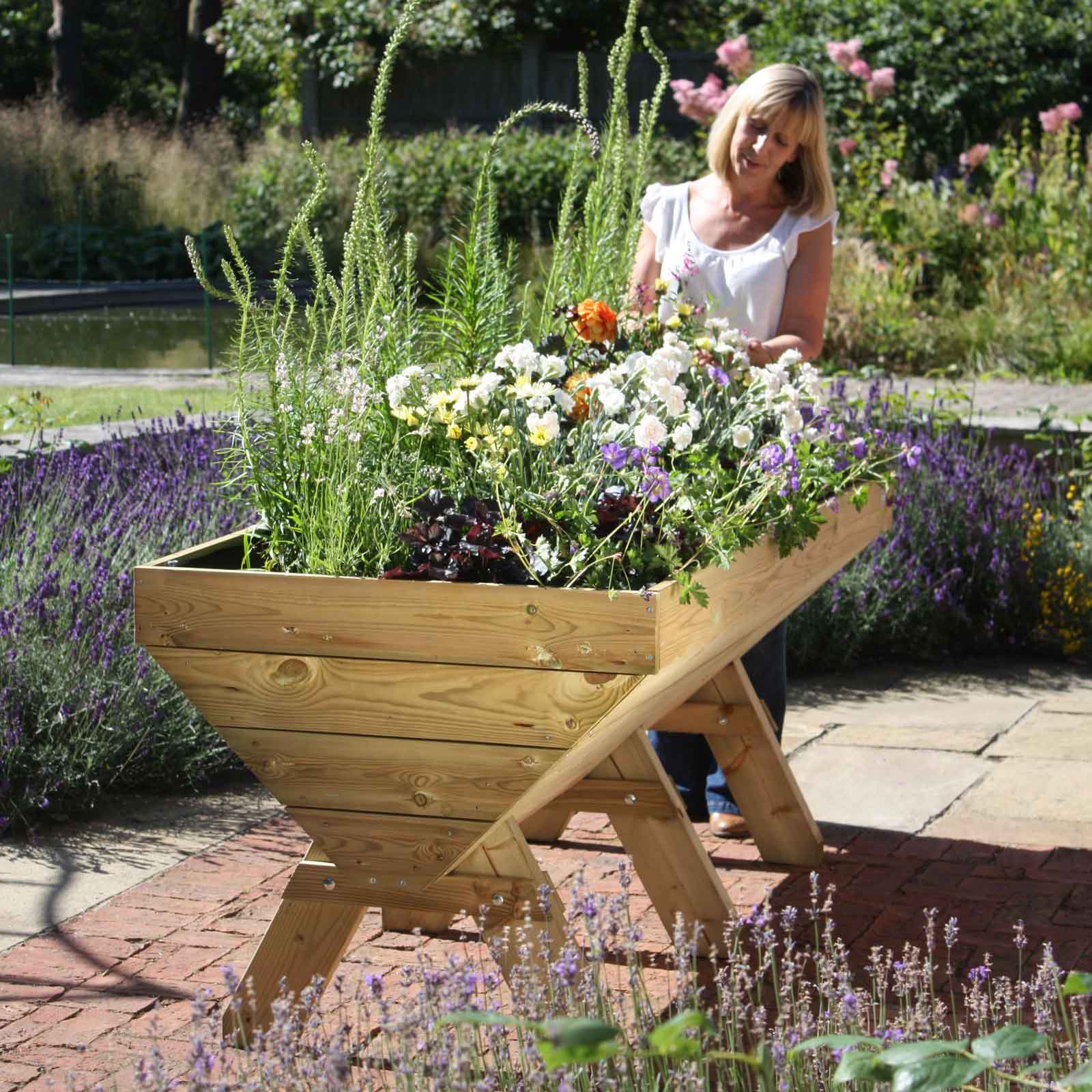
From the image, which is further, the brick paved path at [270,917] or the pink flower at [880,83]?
the pink flower at [880,83]

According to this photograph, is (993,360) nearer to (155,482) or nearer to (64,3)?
(155,482)

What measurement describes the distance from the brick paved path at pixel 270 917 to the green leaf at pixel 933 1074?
150 centimetres

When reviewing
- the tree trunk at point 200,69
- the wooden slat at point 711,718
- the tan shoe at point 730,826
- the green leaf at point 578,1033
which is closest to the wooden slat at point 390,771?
the wooden slat at point 711,718

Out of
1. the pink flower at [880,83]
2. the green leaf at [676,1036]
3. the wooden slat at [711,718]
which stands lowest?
the wooden slat at [711,718]

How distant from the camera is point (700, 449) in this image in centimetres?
260

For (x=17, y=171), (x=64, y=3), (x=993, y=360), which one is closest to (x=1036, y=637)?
(x=993, y=360)

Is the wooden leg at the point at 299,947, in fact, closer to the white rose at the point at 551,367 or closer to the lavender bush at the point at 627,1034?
the lavender bush at the point at 627,1034

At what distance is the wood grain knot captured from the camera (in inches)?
94.7

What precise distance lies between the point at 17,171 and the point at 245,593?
17.2m

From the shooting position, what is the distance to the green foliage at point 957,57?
14.1 m

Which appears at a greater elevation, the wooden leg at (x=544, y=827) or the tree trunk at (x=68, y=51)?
the tree trunk at (x=68, y=51)

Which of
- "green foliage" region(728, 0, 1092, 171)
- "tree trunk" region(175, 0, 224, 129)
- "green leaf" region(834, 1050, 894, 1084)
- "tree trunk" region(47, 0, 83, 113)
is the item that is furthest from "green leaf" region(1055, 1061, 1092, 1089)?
"tree trunk" region(175, 0, 224, 129)

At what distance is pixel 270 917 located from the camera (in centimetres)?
322

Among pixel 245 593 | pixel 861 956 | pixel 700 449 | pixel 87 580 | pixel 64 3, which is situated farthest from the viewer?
pixel 64 3
